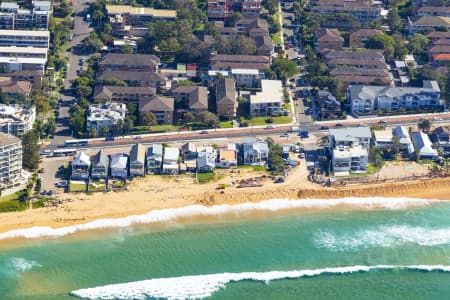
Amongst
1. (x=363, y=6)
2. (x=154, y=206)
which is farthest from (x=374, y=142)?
(x=363, y=6)

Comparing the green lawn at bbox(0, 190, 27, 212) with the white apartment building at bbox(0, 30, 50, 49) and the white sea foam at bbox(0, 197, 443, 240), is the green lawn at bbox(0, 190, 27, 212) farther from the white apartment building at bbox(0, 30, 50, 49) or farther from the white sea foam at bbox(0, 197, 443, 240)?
the white apartment building at bbox(0, 30, 50, 49)

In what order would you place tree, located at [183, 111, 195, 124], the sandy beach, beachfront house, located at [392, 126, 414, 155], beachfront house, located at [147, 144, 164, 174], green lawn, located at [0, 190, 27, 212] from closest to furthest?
the sandy beach
green lawn, located at [0, 190, 27, 212]
beachfront house, located at [147, 144, 164, 174]
beachfront house, located at [392, 126, 414, 155]
tree, located at [183, 111, 195, 124]

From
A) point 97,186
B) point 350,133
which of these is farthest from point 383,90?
point 97,186

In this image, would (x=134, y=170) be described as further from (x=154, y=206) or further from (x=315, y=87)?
(x=315, y=87)

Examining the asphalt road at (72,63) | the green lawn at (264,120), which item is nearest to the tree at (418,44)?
the green lawn at (264,120)

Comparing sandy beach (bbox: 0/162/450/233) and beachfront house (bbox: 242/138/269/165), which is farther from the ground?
beachfront house (bbox: 242/138/269/165)

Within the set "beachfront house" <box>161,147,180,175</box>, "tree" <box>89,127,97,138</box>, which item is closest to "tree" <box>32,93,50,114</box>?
"tree" <box>89,127,97,138</box>
